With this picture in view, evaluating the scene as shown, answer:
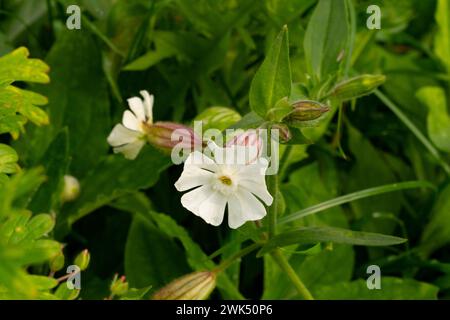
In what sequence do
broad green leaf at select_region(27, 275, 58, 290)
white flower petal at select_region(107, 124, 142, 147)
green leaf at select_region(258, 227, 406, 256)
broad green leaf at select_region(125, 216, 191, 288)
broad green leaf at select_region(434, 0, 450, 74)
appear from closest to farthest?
1. broad green leaf at select_region(27, 275, 58, 290)
2. green leaf at select_region(258, 227, 406, 256)
3. white flower petal at select_region(107, 124, 142, 147)
4. broad green leaf at select_region(125, 216, 191, 288)
5. broad green leaf at select_region(434, 0, 450, 74)

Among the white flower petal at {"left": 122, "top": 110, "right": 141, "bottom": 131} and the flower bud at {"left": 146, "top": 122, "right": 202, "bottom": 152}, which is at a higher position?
the white flower petal at {"left": 122, "top": 110, "right": 141, "bottom": 131}

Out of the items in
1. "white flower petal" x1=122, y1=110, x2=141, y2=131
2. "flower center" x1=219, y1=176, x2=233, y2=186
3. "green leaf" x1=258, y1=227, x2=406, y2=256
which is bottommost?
"green leaf" x1=258, y1=227, x2=406, y2=256

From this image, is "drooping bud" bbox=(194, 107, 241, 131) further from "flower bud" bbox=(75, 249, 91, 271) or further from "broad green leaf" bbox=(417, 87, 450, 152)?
"broad green leaf" bbox=(417, 87, 450, 152)

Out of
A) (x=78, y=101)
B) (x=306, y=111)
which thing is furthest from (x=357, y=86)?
(x=78, y=101)

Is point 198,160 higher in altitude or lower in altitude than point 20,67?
lower

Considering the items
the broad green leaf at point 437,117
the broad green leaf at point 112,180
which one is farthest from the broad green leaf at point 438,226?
the broad green leaf at point 112,180

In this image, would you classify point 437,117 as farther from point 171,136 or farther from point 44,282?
point 44,282

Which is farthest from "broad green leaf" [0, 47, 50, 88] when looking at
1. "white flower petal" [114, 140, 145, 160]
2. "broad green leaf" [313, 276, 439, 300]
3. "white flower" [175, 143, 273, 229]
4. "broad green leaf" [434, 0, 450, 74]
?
"broad green leaf" [434, 0, 450, 74]
